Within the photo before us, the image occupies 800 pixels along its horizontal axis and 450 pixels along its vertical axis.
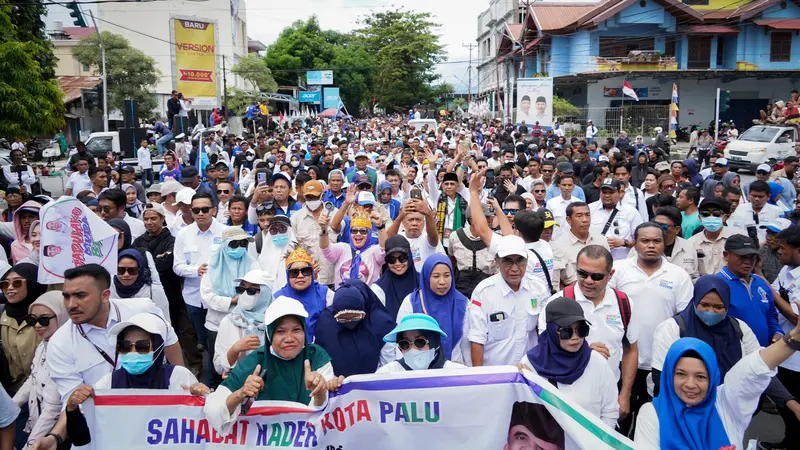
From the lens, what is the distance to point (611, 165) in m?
12.0

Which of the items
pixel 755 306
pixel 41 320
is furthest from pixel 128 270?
pixel 755 306

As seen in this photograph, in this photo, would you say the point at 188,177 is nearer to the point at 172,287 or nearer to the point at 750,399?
the point at 172,287

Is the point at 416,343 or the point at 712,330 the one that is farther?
the point at 712,330

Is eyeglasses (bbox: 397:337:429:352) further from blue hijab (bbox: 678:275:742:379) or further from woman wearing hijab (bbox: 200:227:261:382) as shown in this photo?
woman wearing hijab (bbox: 200:227:261:382)

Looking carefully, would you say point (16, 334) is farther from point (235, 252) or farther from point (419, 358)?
point (419, 358)

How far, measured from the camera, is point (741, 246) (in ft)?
16.1

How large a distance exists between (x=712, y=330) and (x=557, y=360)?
1226 millimetres

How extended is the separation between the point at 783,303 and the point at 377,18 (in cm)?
6559

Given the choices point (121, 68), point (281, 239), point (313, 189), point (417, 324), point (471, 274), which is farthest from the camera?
point (121, 68)

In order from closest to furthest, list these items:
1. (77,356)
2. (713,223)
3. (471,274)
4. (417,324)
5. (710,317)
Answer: (417,324)
(77,356)
(710,317)
(471,274)
(713,223)

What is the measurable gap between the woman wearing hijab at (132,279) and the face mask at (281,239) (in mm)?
1135

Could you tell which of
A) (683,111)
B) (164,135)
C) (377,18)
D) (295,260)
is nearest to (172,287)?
(295,260)

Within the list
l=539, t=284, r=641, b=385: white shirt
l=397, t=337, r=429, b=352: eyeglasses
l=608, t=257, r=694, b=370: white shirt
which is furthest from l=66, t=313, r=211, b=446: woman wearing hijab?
l=608, t=257, r=694, b=370: white shirt

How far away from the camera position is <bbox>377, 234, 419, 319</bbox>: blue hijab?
4.98 m
